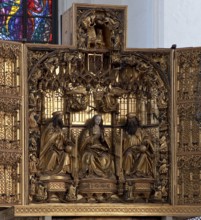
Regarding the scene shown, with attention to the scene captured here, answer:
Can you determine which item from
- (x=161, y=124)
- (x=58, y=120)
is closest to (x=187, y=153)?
(x=161, y=124)

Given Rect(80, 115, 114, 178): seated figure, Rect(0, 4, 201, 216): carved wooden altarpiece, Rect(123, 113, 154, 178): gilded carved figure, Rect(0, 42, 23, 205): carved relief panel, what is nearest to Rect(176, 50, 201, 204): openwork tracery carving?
Rect(0, 4, 201, 216): carved wooden altarpiece

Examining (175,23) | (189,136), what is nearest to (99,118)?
(189,136)

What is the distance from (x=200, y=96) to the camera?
1616 cm

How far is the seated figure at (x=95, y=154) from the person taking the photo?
52.6 feet

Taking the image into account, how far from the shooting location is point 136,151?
53.2ft

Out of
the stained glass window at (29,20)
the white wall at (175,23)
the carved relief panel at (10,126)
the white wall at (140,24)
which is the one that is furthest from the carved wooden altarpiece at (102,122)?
the stained glass window at (29,20)

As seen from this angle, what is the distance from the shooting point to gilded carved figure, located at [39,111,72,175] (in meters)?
15.9

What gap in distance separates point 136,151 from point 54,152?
0.92 metres

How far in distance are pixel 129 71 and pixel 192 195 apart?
1.53 meters

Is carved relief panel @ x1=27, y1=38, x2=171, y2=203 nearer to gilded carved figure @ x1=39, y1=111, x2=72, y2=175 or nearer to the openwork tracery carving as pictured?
gilded carved figure @ x1=39, y1=111, x2=72, y2=175

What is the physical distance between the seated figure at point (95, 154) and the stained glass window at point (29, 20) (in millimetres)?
3427

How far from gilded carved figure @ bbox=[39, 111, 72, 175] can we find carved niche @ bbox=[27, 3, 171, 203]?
0.4 inches

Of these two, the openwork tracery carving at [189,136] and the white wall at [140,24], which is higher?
the white wall at [140,24]

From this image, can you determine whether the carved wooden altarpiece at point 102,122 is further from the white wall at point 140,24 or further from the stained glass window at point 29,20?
the stained glass window at point 29,20
